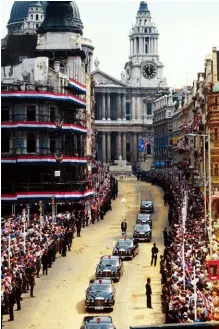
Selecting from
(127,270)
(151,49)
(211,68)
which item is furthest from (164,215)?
(151,49)

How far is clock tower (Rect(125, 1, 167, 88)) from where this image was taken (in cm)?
15550

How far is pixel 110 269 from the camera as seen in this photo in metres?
41.5

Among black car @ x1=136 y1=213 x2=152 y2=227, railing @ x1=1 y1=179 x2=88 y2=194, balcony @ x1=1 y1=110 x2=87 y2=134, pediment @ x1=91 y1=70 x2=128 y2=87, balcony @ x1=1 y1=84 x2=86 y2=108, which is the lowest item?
black car @ x1=136 y1=213 x2=152 y2=227

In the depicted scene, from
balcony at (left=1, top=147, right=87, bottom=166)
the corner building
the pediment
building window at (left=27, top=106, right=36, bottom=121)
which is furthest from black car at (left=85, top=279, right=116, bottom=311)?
the pediment

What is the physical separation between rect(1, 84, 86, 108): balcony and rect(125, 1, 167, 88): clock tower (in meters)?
77.6

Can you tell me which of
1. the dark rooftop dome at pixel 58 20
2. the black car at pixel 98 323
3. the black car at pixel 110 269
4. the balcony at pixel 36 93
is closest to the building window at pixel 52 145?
the balcony at pixel 36 93

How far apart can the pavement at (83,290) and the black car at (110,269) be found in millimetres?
500

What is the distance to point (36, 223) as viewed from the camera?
183 ft

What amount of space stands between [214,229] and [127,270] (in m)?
8.87

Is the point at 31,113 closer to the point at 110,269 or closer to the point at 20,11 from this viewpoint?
the point at 110,269

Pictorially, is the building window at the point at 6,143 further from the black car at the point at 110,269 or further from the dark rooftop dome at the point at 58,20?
the black car at the point at 110,269

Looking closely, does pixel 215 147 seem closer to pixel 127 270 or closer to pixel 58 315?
pixel 127 270

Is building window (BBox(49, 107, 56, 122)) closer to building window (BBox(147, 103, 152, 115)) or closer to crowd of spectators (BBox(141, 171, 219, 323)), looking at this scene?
crowd of spectators (BBox(141, 171, 219, 323))

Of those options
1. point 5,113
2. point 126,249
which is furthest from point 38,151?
point 126,249
